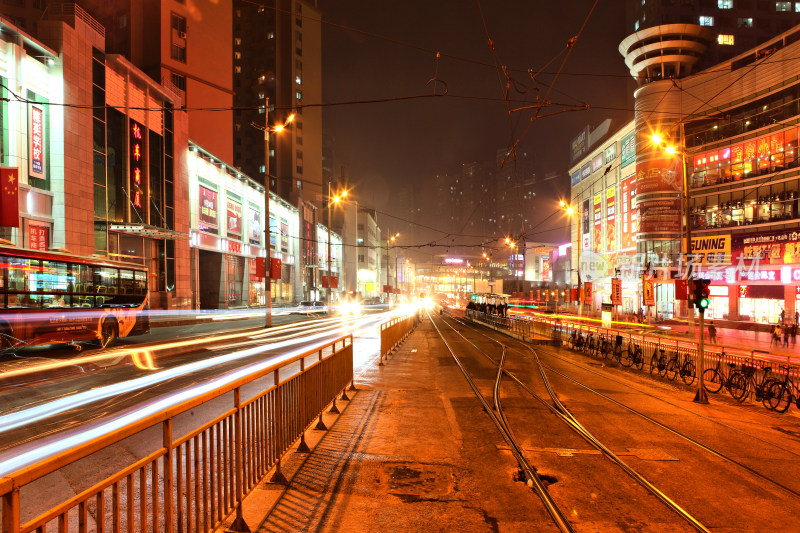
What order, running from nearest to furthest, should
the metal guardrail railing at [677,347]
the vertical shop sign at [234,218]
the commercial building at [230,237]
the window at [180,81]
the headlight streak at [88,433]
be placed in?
the headlight streak at [88,433] < the metal guardrail railing at [677,347] < the commercial building at [230,237] < the vertical shop sign at [234,218] < the window at [180,81]

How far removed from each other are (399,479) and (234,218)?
45.1 meters

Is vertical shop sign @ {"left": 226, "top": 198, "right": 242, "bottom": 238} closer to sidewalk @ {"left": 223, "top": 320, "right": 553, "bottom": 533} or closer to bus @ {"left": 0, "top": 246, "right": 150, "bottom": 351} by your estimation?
bus @ {"left": 0, "top": 246, "right": 150, "bottom": 351}

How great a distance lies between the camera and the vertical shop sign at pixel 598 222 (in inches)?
2653

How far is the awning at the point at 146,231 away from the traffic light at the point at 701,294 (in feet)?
94.3

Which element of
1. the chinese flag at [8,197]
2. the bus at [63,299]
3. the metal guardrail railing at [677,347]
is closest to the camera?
the metal guardrail railing at [677,347]

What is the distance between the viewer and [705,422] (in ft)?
31.8

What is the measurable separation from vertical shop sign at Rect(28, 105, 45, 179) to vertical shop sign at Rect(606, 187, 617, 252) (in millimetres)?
60179

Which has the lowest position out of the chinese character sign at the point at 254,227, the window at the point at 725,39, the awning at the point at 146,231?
the awning at the point at 146,231

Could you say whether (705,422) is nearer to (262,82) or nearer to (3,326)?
(3,326)

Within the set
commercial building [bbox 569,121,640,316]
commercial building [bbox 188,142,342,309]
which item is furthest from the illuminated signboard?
commercial building [bbox 569,121,640,316]

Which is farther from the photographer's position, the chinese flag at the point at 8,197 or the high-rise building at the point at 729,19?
the high-rise building at the point at 729,19

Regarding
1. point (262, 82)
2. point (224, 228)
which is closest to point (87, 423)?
point (224, 228)

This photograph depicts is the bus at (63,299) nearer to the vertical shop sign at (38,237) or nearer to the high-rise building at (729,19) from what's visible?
the vertical shop sign at (38,237)

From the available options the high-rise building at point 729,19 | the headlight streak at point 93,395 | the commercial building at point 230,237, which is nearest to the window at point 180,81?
the commercial building at point 230,237
